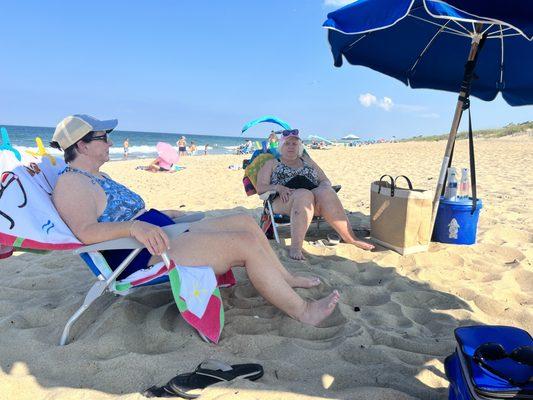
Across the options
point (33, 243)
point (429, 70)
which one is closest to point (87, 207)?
point (33, 243)

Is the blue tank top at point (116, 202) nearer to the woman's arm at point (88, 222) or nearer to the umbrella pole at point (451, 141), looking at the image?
the woman's arm at point (88, 222)

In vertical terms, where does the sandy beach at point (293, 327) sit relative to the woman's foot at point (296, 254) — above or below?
below

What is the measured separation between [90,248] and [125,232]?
185 millimetres

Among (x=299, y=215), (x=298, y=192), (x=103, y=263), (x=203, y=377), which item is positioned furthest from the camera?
(x=298, y=192)

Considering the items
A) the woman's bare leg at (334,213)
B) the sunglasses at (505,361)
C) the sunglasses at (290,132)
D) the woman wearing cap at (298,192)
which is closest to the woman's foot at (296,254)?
the woman wearing cap at (298,192)

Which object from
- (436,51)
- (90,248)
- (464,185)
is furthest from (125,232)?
(436,51)

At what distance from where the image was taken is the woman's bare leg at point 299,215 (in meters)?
3.36

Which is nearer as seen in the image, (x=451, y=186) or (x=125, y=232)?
(x=125, y=232)

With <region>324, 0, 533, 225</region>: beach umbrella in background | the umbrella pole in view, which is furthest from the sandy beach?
<region>324, 0, 533, 225</region>: beach umbrella in background

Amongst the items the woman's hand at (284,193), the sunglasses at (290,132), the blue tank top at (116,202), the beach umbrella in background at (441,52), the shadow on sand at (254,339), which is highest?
the beach umbrella in background at (441,52)

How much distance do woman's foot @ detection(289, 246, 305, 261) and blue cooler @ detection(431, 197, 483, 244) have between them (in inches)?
51.2

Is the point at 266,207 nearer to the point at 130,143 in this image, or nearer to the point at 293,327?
the point at 293,327

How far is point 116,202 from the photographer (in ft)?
7.72

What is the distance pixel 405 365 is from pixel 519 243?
225 cm
